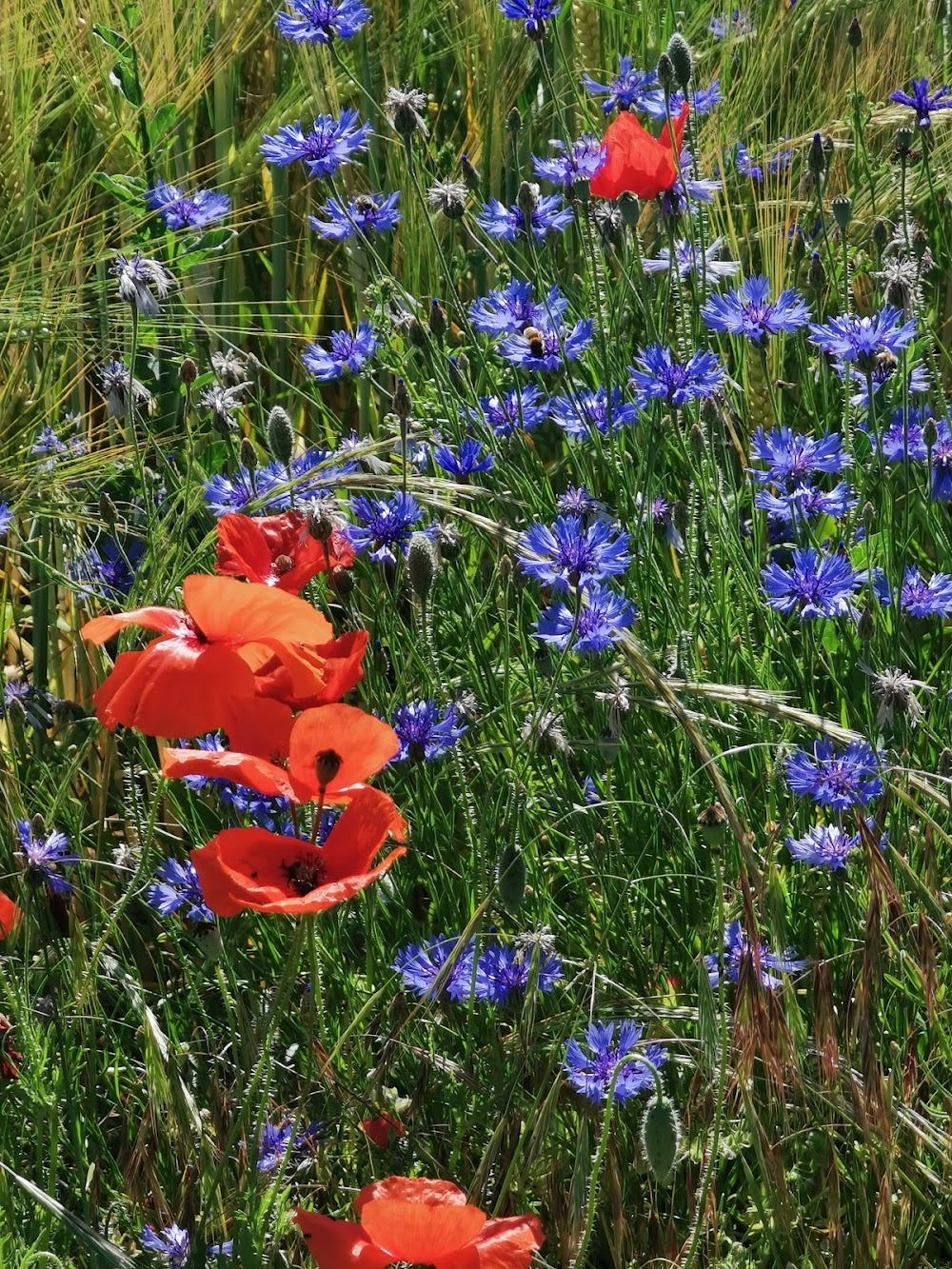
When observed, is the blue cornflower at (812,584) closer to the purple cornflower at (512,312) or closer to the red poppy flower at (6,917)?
the purple cornflower at (512,312)

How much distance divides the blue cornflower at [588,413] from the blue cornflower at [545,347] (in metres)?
0.04

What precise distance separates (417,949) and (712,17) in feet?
5.07

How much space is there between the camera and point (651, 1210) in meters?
1.17

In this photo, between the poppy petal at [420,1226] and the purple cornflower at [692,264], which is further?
the purple cornflower at [692,264]

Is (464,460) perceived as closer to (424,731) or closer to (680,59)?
(424,731)

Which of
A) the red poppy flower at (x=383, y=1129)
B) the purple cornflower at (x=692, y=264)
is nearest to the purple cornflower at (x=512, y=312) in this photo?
the purple cornflower at (x=692, y=264)

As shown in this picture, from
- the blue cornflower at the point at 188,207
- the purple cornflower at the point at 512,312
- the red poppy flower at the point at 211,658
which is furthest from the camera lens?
the blue cornflower at the point at 188,207

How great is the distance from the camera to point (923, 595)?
1391 mm

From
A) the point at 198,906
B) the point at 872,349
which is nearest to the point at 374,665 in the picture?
the point at 198,906

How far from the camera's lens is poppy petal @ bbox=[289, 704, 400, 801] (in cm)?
94

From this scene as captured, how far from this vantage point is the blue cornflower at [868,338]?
1433 millimetres

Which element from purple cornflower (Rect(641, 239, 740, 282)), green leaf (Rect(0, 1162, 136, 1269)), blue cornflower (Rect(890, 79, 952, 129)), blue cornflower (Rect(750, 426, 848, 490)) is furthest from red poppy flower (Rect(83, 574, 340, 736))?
blue cornflower (Rect(890, 79, 952, 129))

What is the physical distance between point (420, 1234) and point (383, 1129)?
0.31 meters

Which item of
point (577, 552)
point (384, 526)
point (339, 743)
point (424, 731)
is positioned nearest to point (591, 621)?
point (577, 552)
